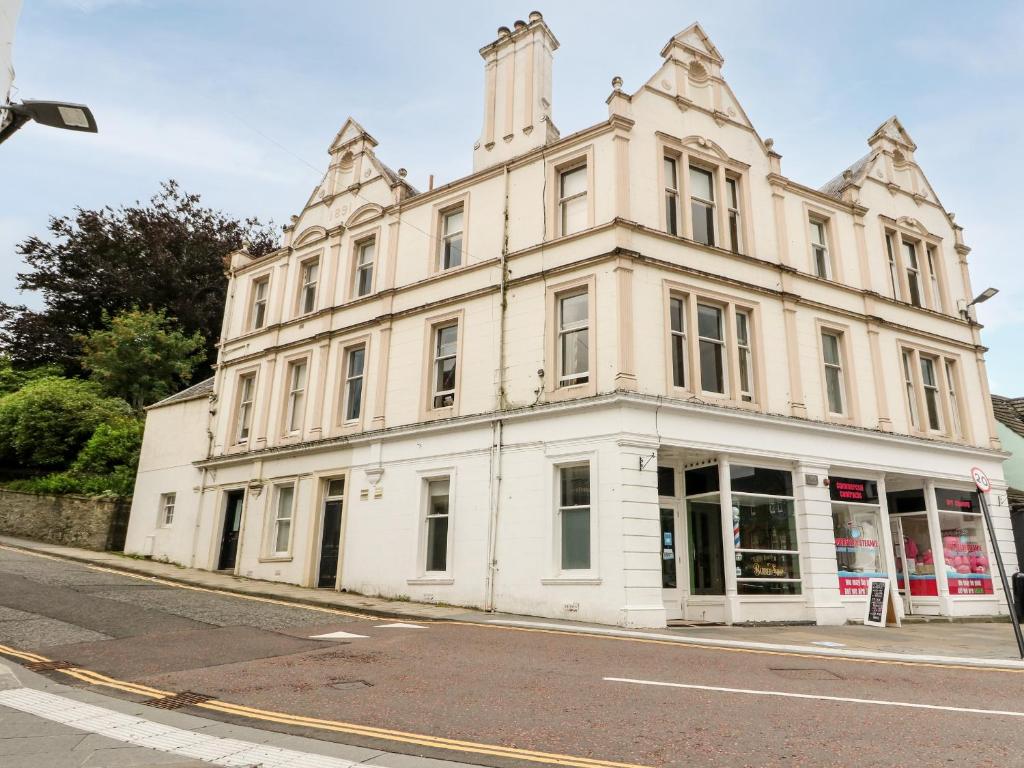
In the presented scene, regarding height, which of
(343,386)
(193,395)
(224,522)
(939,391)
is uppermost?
(193,395)

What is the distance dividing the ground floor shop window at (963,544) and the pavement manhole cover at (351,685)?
1714cm

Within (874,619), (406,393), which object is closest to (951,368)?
(874,619)

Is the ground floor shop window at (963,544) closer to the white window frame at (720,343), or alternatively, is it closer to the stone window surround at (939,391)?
the stone window surround at (939,391)

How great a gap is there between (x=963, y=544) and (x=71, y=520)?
94.6 feet

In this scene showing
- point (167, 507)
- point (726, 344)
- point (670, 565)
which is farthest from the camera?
point (167, 507)

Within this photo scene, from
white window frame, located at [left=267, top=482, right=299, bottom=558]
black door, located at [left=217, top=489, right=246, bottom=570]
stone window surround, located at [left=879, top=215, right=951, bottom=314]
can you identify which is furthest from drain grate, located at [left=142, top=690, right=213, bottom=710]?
stone window surround, located at [left=879, top=215, right=951, bottom=314]

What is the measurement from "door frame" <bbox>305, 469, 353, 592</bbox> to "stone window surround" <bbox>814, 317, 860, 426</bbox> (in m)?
12.5

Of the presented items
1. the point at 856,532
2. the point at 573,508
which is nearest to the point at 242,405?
the point at 573,508

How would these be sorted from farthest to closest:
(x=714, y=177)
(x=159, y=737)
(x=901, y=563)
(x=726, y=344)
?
(x=901, y=563) → (x=714, y=177) → (x=726, y=344) → (x=159, y=737)

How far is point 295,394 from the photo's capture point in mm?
22484

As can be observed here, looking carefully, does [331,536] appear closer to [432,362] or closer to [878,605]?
[432,362]

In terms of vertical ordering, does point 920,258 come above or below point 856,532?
above

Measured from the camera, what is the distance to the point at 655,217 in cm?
1656

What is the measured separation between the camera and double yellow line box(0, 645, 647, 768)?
491 centimetres
